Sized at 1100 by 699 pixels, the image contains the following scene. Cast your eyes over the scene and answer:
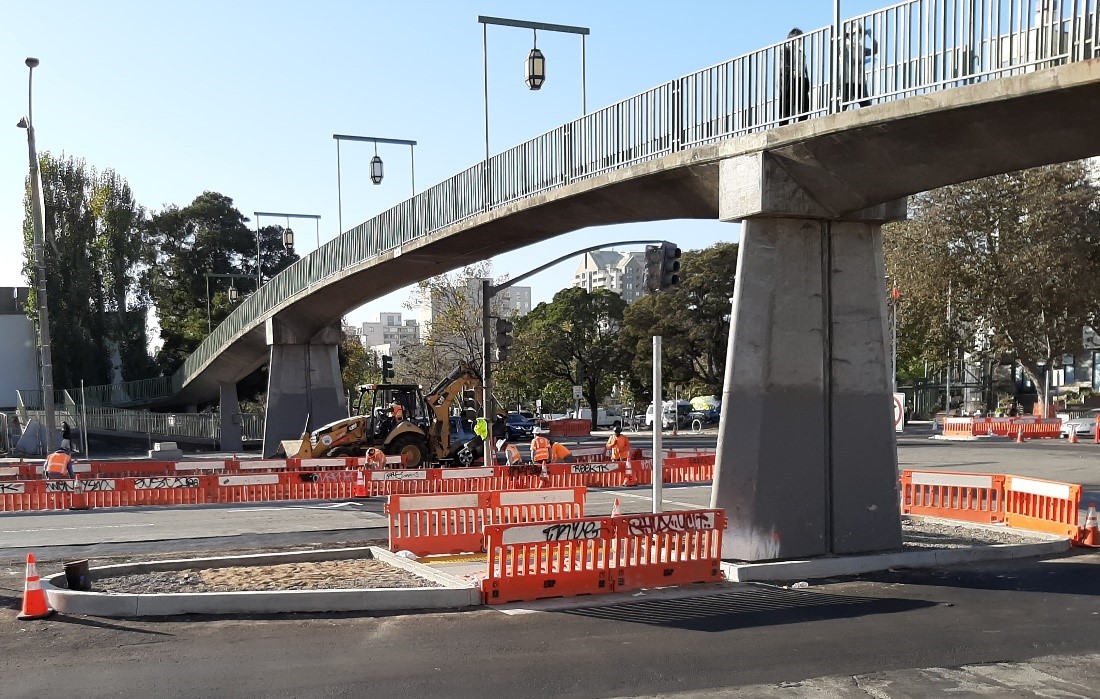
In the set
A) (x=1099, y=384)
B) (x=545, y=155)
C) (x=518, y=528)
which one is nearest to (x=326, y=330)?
(x=545, y=155)

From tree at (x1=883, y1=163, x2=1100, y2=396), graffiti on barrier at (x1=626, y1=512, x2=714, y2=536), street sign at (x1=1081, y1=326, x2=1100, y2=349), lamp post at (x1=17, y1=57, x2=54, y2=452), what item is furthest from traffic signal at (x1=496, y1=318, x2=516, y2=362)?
street sign at (x1=1081, y1=326, x2=1100, y2=349)

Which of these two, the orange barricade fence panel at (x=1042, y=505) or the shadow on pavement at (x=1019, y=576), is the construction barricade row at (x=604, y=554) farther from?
the orange barricade fence panel at (x=1042, y=505)

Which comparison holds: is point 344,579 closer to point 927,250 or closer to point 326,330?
point 326,330

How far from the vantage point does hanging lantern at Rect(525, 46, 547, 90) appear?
19062 millimetres

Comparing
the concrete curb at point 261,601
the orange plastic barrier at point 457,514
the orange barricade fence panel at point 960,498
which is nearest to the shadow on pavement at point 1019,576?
the orange barricade fence panel at point 960,498

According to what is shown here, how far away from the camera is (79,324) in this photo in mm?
61281

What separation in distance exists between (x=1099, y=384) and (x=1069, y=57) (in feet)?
217

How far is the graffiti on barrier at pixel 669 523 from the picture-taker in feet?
39.9

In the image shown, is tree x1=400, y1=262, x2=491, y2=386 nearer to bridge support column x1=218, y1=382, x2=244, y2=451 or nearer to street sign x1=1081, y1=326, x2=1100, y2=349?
bridge support column x1=218, y1=382, x2=244, y2=451

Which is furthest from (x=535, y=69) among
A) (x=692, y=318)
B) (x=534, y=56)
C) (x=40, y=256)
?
(x=692, y=318)

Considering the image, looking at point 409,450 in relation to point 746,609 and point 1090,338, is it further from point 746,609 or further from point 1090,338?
point 1090,338

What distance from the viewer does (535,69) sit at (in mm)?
19109

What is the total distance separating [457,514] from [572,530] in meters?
3.30

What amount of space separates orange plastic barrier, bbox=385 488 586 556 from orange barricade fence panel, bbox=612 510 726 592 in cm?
173
